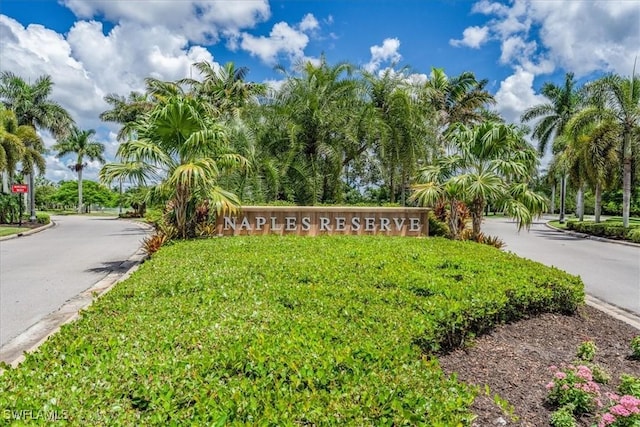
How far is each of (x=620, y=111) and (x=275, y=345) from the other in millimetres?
21716

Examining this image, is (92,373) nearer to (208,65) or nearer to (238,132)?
(238,132)

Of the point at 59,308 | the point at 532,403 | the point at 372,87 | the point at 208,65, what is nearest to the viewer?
the point at 532,403

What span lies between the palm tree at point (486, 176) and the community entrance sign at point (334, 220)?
156cm

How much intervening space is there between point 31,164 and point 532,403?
102 feet

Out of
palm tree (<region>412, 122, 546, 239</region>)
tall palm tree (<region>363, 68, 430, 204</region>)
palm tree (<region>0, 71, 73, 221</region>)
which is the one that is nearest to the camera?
palm tree (<region>412, 122, 546, 239</region>)

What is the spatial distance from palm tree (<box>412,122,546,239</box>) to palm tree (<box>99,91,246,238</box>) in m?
4.93

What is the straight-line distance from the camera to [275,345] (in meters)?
2.88

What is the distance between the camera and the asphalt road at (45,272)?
20.0 ft

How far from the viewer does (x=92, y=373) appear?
7.97ft

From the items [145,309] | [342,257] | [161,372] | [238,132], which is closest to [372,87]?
[238,132]

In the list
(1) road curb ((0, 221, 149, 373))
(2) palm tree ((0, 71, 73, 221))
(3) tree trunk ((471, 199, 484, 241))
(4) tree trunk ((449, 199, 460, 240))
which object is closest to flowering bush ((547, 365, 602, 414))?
(1) road curb ((0, 221, 149, 373))

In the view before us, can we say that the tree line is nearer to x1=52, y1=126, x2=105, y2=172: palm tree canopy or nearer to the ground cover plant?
the ground cover plant

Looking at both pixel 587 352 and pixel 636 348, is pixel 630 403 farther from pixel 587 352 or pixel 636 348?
pixel 636 348

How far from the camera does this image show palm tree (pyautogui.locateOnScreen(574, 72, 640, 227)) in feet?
60.9
